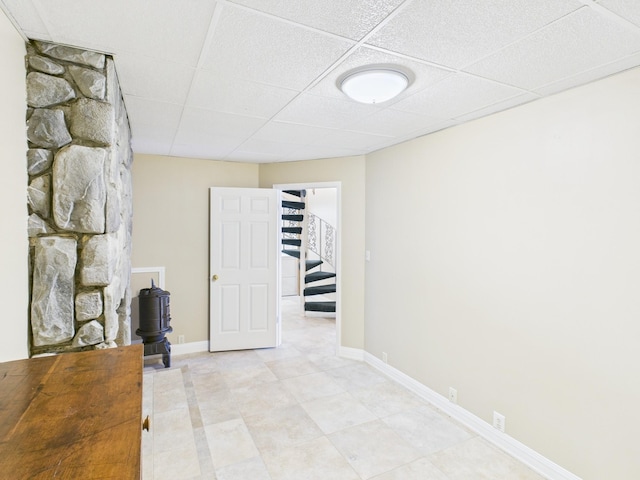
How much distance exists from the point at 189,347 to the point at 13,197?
315cm

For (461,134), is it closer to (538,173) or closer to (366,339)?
(538,173)

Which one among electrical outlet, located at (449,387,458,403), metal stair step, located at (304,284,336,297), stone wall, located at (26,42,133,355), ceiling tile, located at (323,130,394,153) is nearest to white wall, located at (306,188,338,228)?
metal stair step, located at (304,284,336,297)

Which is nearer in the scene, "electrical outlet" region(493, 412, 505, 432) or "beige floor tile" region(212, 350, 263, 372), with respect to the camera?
"electrical outlet" region(493, 412, 505, 432)

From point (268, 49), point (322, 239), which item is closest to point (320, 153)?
point (268, 49)

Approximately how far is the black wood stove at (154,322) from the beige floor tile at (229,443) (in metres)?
1.40

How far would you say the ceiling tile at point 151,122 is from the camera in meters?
2.36

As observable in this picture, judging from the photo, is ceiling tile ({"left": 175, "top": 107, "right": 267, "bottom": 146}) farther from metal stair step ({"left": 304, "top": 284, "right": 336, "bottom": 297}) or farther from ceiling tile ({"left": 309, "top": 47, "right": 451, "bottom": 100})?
metal stair step ({"left": 304, "top": 284, "right": 336, "bottom": 297})

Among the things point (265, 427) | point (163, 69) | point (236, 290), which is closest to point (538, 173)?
point (163, 69)

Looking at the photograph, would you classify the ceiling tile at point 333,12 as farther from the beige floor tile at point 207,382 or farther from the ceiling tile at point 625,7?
the beige floor tile at point 207,382

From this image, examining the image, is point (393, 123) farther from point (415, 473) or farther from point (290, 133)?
point (415, 473)

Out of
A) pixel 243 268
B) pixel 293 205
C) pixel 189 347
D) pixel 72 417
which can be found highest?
pixel 293 205

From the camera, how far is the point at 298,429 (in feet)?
8.61

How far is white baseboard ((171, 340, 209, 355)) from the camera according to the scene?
414 cm

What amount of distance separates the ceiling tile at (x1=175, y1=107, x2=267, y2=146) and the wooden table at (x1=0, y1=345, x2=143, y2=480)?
6.24ft
